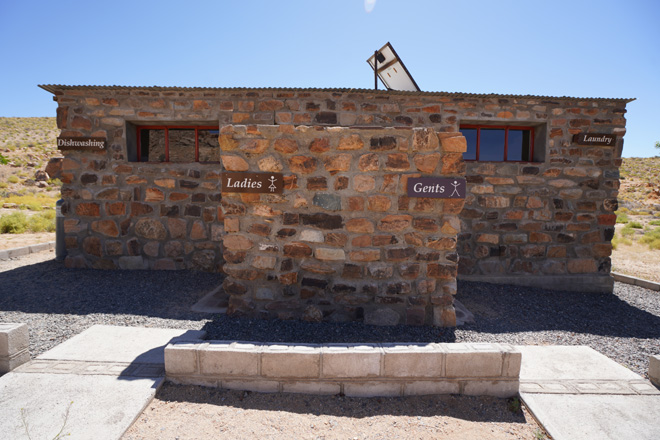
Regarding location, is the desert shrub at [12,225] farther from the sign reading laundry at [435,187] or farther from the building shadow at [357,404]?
the sign reading laundry at [435,187]

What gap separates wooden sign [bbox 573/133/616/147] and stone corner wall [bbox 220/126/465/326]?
149 inches

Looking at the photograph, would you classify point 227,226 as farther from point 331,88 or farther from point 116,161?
point 116,161

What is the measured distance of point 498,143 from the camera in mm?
5973

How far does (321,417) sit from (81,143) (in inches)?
234

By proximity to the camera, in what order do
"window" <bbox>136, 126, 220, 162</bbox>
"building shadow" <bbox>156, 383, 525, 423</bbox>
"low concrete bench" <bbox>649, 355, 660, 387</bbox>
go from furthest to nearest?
"window" <bbox>136, 126, 220, 162</bbox> → "low concrete bench" <bbox>649, 355, 660, 387</bbox> → "building shadow" <bbox>156, 383, 525, 423</bbox>

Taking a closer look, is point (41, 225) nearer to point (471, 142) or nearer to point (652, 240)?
point (471, 142)

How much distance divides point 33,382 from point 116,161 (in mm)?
4149

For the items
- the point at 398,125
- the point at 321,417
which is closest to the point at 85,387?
the point at 321,417

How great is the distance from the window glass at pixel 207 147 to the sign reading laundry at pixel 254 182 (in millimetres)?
2693

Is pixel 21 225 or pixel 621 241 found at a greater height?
pixel 21 225

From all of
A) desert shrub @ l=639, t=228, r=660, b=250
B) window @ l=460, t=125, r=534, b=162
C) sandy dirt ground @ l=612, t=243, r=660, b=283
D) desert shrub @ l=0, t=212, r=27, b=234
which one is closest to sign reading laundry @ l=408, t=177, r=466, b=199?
window @ l=460, t=125, r=534, b=162

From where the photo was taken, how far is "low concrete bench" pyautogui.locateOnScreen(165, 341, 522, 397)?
8.10 ft

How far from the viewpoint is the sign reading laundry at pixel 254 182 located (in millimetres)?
3428

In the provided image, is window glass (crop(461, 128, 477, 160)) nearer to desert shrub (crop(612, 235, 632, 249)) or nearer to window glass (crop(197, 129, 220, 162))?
window glass (crop(197, 129, 220, 162))
